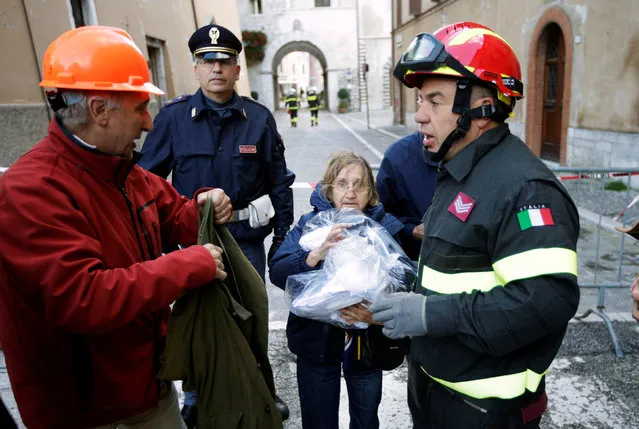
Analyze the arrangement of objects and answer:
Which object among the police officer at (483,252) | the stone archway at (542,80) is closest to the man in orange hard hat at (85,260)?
the police officer at (483,252)

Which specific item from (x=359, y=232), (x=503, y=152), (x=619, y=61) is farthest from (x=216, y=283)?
(x=619, y=61)

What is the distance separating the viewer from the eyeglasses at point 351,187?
2.35 m

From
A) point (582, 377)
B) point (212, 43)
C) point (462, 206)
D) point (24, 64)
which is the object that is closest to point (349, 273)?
point (462, 206)

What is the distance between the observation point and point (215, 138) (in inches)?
120

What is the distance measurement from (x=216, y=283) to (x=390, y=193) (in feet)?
4.79

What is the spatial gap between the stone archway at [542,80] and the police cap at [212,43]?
848 cm

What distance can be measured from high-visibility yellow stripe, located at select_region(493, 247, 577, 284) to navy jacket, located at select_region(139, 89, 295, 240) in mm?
2006

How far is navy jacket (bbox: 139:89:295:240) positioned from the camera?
3037 mm

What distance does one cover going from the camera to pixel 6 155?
6738 millimetres

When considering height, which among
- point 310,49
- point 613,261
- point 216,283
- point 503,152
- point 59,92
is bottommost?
point 613,261

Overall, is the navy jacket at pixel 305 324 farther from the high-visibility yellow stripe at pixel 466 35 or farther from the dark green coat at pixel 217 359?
the high-visibility yellow stripe at pixel 466 35

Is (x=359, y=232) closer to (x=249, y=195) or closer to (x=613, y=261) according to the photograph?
(x=249, y=195)

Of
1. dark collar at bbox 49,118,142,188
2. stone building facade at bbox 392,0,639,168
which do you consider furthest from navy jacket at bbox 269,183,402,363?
stone building facade at bbox 392,0,639,168

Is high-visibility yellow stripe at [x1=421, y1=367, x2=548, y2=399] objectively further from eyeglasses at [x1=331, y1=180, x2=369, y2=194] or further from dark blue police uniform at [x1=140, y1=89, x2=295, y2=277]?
dark blue police uniform at [x1=140, y1=89, x2=295, y2=277]
